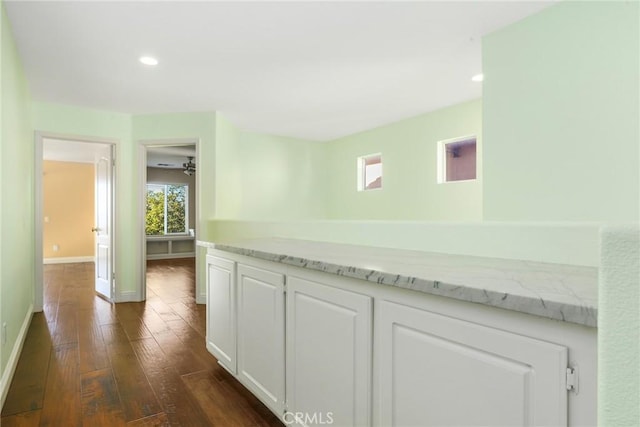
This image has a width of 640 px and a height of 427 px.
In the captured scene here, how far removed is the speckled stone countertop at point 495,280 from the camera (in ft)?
2.45

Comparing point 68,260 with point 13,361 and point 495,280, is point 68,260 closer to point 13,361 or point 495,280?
point 13,361

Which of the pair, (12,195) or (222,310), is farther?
(12,195)

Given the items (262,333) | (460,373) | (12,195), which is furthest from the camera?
(12,195)

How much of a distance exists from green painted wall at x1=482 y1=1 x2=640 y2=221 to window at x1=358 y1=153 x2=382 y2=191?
311cm

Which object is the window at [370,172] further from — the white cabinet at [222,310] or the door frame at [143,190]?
the white cabinet at [222,310]

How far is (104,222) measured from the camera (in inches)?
179

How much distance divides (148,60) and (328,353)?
2.81m

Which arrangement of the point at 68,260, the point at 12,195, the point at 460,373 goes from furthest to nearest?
1. the point at 68,260
2. the point at 12,195
3. the point at 460,373

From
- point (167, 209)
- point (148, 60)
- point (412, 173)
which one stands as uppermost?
point (148, 60)

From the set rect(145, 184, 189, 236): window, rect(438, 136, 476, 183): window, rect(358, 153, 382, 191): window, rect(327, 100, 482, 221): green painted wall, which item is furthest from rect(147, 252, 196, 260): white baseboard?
rect(438, 136, 476, 183): window

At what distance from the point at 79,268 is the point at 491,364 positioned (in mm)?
7867

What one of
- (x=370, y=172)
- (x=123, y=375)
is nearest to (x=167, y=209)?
(x=370, y=172)

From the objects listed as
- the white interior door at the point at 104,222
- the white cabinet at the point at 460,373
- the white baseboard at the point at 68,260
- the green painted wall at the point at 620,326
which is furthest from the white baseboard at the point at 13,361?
the white baseboard at the point at 68,260

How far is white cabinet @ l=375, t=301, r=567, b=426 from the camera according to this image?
769 millimetres
